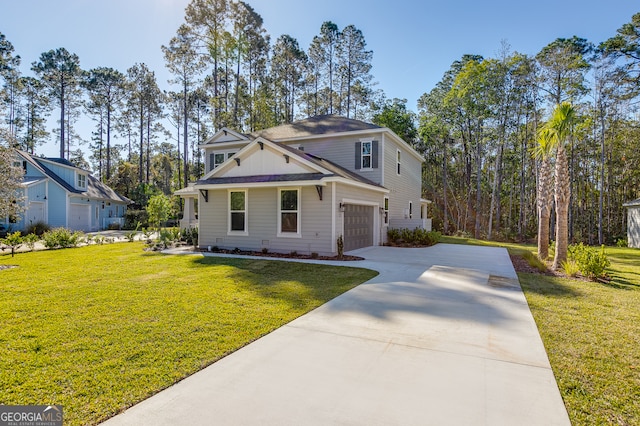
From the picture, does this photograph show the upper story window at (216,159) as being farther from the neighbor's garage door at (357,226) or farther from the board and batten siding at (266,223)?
the neighbor's garage door at (357,226)

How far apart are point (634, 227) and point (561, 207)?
16.2 meters

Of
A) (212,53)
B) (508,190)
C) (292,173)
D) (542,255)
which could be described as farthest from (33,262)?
(508,190)

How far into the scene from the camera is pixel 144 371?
299 cm

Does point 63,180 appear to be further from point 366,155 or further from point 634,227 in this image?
point 634,227

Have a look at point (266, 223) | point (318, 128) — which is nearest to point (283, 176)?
point (266, 223)

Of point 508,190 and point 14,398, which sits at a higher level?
point 508,190

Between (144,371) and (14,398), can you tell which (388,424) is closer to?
(144,371)

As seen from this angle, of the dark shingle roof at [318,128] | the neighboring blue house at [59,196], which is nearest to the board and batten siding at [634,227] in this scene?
the dark shingle roof at [318,128]

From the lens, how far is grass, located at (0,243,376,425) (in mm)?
2744

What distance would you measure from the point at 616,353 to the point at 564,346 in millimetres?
481

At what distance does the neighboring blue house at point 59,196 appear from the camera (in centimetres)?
1991

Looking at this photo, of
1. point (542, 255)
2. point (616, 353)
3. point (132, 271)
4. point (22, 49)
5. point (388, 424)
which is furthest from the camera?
point (22, 49)

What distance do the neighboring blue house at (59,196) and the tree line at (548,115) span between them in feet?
89.8

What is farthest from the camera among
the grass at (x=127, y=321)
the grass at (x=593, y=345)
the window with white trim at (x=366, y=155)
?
the window with white trim at (x=366, y=155)
